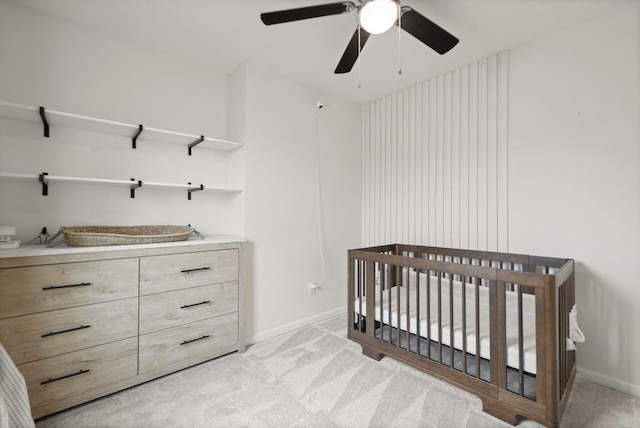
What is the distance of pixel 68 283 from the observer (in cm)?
162

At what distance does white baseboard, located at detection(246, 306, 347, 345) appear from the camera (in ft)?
8.26

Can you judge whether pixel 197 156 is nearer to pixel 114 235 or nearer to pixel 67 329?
pixel 114 235

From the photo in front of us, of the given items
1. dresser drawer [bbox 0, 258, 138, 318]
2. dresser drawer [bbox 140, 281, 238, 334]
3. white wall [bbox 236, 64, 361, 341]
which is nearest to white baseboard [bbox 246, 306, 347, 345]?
white wall [bbox 236, 64, 361, 341]

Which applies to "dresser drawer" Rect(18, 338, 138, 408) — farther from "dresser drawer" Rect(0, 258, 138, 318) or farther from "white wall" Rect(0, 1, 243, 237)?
"white wall" Rect(0, 1, 243, 237)

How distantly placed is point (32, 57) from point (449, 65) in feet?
10.4

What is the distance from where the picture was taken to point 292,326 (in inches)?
109

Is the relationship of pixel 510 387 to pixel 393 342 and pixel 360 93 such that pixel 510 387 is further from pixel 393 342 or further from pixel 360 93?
pixel 360 93

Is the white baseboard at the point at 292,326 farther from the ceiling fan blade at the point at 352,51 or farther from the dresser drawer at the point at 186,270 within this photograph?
the ceiling fan blade at the point at 352,51

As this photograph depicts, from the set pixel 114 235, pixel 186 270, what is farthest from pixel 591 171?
pixel 114 235

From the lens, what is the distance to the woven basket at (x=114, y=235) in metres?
1.74

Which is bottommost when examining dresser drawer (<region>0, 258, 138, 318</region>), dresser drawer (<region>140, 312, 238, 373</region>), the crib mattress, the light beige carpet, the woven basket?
the light beige carpet

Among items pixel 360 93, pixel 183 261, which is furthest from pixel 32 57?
pixel 360 93

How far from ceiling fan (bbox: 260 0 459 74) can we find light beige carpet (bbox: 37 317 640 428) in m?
2.10

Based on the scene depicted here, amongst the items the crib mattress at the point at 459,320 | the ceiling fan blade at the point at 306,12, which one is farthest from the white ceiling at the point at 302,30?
the crib mattress at the point at 459,320
